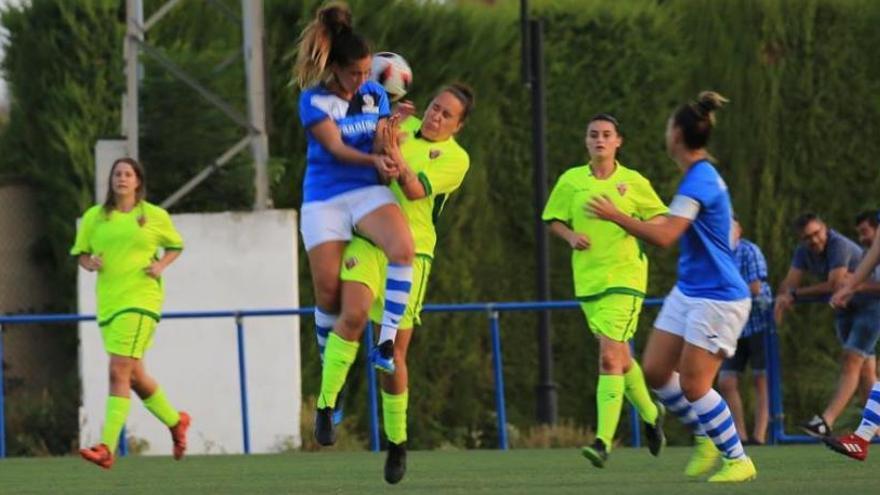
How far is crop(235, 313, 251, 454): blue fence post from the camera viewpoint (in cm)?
1725

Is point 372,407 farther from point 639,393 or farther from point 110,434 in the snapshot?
point 639,393

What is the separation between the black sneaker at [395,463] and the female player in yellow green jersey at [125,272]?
3.37m

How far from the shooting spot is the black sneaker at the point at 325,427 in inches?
399

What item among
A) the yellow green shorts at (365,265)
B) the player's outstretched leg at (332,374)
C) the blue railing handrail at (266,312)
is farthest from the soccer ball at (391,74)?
the blue railing handrail at (266,312)

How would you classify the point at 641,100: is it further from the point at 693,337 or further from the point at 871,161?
the point at 693,337

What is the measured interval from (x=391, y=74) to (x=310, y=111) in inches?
52.7

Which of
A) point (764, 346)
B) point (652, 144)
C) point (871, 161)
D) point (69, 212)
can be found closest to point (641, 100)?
point (652, 144)

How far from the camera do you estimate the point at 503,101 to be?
19812mm

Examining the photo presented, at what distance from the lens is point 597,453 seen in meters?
11.7

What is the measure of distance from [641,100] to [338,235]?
9.99 meters

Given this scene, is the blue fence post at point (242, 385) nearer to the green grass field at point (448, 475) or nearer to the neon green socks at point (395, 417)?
the green grass field at point (448, 475)

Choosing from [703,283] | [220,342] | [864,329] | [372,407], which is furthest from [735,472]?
[220,342]

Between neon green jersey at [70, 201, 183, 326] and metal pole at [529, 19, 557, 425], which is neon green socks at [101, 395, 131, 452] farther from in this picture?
metal pole at [529, 19, 557, 425]

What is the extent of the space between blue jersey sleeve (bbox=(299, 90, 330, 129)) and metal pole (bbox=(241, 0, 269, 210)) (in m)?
7.04
